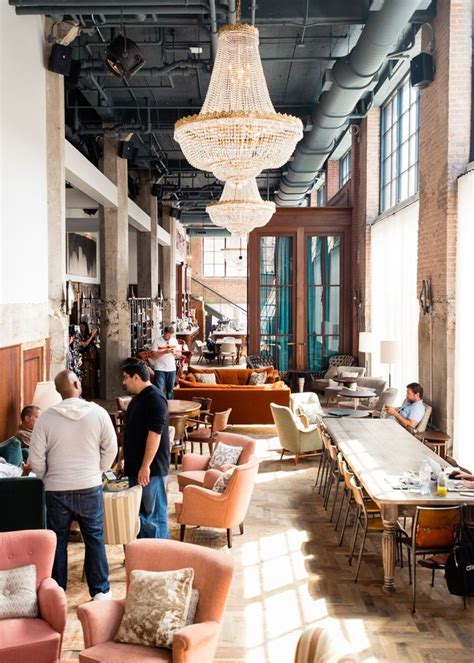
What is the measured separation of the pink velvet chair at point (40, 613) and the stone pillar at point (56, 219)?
5582 mm

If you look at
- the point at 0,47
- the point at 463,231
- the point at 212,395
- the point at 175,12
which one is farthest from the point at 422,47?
the point at 212,395

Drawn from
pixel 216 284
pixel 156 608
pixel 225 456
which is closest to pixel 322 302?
pixel 225 456

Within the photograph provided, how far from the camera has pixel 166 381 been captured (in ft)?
43.7

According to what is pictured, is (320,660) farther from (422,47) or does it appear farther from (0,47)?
(422,47)

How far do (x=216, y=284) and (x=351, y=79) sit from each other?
25325 millimetres

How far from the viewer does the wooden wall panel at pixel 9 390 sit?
7.68 meters

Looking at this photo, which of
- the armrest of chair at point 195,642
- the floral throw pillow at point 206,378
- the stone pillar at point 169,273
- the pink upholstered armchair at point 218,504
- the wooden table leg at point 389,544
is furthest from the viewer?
the stone pillar at point 169,273

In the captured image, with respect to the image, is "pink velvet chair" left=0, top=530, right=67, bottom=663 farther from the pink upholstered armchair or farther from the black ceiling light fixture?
the black ceiling light fixture

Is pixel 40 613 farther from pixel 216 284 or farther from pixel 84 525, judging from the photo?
pixel 216 284

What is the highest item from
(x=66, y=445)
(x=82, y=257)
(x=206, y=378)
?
(x=82, y=257)

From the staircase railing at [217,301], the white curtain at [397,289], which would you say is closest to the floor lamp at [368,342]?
the white curtain at [397,289]

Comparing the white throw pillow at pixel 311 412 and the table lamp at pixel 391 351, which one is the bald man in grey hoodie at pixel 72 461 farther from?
the table lamp at pixel 391 351

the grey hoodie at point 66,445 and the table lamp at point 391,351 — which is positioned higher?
the table lamp at point 391,351

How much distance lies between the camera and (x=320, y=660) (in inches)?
120
